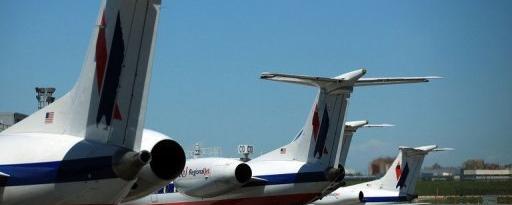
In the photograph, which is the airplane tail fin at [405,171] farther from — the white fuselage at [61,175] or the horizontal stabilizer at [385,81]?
the white fuselage at [61,175]

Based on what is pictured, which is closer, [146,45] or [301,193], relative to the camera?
[146,45]

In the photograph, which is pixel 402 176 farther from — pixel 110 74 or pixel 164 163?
pixel 110 74

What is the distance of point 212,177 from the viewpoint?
1995 cm

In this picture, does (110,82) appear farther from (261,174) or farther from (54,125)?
(261,174)

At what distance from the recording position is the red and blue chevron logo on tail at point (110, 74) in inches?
425

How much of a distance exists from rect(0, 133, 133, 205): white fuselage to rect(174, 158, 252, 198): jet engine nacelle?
9357mm

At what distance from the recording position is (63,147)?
1045cm

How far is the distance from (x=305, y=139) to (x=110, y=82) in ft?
40.5

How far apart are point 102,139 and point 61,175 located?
0.78m

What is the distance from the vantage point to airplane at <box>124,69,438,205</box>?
20359 mm

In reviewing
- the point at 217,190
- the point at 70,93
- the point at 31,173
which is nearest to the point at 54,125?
the point at 70,93

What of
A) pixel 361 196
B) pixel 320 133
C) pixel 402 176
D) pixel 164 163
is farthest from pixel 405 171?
pixel 164 163

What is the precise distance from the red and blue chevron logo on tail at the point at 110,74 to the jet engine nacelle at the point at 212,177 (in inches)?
365

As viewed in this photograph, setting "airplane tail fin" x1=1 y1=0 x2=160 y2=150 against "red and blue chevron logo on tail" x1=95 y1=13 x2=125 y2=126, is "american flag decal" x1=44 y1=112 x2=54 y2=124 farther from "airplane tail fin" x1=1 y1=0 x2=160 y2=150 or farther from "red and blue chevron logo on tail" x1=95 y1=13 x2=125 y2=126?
"red and blue chevron logo on tail" x1=95 y1=13 x2=125 y2=126
